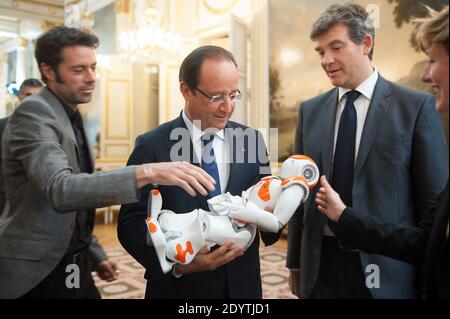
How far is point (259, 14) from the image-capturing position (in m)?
2.47

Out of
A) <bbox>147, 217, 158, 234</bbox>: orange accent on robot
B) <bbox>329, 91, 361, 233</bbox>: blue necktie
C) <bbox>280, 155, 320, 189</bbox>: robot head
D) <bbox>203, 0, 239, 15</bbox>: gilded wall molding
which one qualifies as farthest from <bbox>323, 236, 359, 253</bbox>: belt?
<bbox>203, 0, 239, 15</bbox>: gilded wall molding

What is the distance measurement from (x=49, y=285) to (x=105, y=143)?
67cm

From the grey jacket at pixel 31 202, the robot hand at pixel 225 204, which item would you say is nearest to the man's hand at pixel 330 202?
the robot hand at pixel 225 204

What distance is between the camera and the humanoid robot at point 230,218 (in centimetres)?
106

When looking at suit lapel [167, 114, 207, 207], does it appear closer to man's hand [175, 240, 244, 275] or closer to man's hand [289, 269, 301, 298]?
man's hand [175, 240, 244, 275]

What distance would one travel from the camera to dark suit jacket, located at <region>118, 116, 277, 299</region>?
1.22 meters

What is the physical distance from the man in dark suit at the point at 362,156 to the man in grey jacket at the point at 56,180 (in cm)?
51

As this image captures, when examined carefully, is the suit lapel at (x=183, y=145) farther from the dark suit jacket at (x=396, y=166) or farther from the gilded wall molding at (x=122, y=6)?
the gilded wall molding at (x=122, y=6)

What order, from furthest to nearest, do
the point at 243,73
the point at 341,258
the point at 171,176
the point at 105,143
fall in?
the point at 243,73
the point at 105,143
the point at 341,258
the point at 171,176

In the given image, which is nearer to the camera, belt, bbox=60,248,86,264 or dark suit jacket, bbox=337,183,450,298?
dark suit jacket, bbox=337,183,450,298

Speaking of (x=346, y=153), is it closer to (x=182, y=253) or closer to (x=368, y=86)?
(x=368, y=86)
